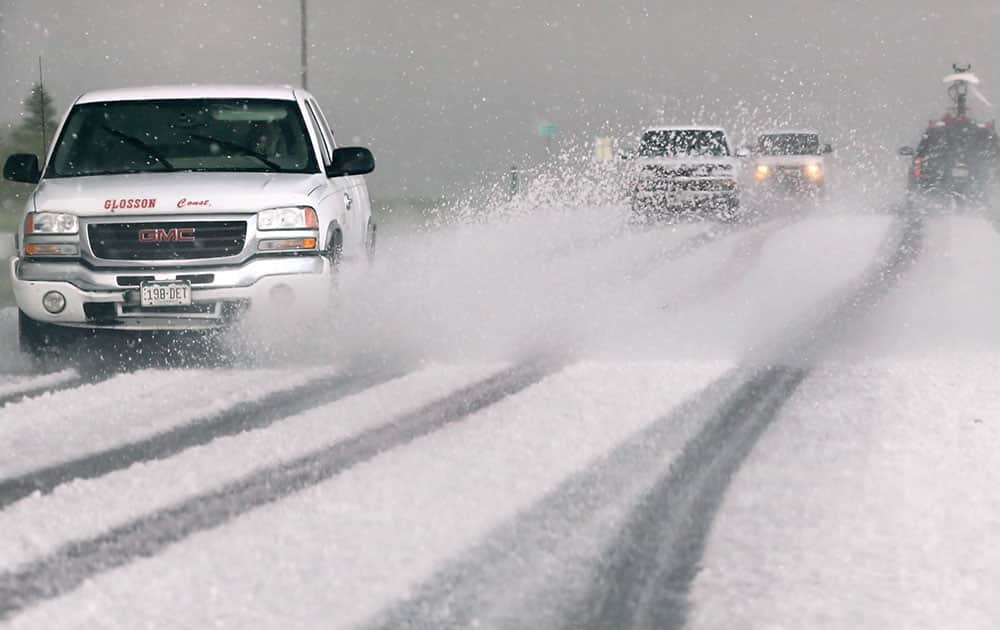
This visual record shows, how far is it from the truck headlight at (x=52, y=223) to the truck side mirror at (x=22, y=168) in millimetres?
646

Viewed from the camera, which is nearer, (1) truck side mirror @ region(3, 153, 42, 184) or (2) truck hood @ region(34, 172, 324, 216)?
(2) truck hood @ region(34, 172, 324, 216)

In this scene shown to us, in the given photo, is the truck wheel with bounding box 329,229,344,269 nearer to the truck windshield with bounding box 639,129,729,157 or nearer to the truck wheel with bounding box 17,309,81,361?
the truck wheel with bounding box 17,309,81,361

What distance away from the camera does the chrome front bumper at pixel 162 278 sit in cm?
922

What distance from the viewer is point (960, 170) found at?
31.2 m


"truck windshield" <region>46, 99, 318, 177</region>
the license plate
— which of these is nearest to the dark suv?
"truck windshield" <region>46, 99, 318, 177</region>

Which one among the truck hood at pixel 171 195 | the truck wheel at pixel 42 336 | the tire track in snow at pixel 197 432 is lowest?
the truck wheel at pixel 42 336

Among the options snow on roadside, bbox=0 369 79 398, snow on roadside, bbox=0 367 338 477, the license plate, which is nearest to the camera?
snow on roadside, bbox=0 367 338 477

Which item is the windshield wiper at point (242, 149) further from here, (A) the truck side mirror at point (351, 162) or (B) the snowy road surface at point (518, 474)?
(B) the snowy road surface at point (518, 474)

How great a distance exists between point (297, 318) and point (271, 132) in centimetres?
183

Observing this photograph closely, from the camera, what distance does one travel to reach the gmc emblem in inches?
366

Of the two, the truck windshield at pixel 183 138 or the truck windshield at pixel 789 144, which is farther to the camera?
the truck windshield at pixel 789 144

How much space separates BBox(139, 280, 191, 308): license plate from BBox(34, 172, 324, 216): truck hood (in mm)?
514

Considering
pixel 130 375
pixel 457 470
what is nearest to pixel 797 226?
pixel 130 375

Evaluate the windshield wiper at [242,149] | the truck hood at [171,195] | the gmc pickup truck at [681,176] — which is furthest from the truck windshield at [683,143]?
the truck hood at [171,195]
